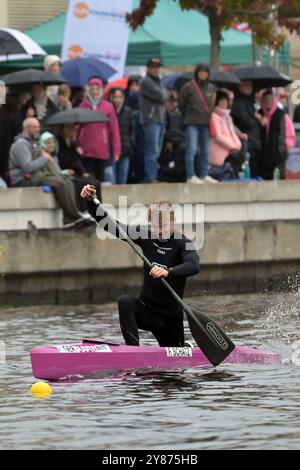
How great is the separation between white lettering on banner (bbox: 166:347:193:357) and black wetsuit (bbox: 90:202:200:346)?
0.31 m

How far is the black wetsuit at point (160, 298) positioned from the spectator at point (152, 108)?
711cm

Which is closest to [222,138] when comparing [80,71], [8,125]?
[80,71]

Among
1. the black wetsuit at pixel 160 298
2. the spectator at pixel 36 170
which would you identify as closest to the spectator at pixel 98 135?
the spectator at pixel 36 170

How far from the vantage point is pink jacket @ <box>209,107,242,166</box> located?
2489 cm

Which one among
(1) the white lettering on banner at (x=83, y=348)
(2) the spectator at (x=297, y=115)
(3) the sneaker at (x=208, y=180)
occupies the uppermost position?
(2) the spectator at (x=297, y=115)

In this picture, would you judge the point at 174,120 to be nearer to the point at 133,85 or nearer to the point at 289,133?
the point at 133,85

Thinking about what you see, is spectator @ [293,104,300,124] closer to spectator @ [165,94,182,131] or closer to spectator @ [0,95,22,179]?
spectator @ [165,94,182,131]

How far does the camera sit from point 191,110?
24.4 meters

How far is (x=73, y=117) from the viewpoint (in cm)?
2300

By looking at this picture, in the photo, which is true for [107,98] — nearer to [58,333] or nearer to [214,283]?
[214,283]

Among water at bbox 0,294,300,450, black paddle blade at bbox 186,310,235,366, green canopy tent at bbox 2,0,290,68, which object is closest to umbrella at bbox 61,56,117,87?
green canopy tent at bbox 2,0,290,68

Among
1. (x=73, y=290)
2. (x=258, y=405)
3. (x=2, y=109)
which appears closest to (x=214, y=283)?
(x=73, y=290)

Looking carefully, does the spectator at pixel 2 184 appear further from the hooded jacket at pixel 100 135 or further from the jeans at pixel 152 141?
the jeans at pixel 152 141

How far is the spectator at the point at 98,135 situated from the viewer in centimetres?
2391
